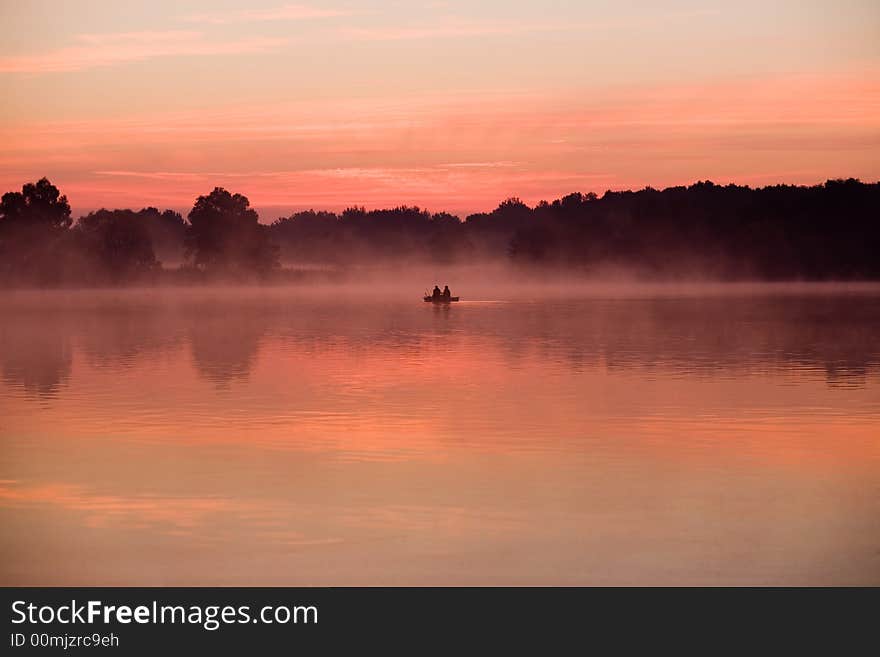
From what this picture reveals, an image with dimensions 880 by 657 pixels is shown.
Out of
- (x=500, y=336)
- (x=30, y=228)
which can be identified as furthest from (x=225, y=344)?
(x=30, y=228)

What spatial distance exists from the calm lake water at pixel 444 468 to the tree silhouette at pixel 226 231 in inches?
4332

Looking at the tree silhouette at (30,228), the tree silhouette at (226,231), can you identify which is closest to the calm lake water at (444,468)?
the tree silhouette at (30,228)

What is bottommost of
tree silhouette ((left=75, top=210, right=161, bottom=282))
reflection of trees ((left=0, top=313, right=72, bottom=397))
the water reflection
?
the water reflection

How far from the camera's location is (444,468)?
20828 millimetres

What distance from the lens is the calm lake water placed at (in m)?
15.3

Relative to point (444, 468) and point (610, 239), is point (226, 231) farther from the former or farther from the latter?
point (444, 468)

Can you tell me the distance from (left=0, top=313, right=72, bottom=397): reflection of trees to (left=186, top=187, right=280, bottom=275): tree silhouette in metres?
84.5

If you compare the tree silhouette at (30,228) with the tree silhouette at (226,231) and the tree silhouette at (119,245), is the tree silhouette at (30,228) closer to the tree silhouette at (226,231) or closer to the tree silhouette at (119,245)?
the tree silhouette at (119,245)

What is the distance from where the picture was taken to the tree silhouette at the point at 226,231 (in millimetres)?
153000

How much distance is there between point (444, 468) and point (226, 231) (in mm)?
135079
